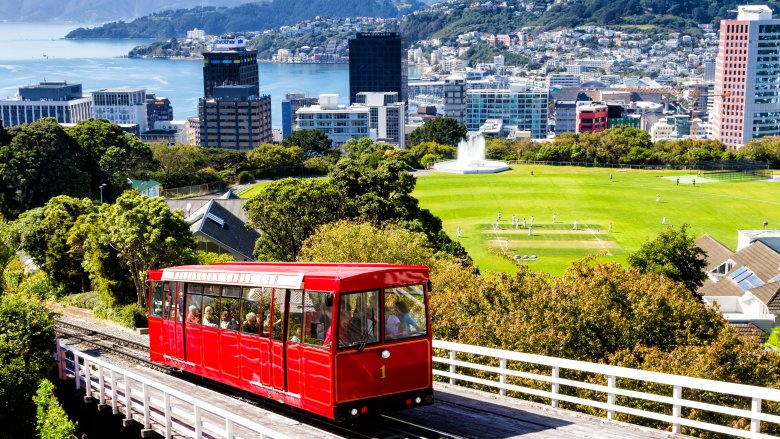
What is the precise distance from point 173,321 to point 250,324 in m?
3.51

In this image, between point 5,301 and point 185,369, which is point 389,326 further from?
point 5,301

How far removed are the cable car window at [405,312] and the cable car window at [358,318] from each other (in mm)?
213

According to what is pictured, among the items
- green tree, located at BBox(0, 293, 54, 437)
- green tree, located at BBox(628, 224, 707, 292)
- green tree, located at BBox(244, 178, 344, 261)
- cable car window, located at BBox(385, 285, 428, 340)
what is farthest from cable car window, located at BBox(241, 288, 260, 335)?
green tree, located at BBox(628, 224, 707, 292)

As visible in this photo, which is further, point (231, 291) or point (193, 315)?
point (193, 315)

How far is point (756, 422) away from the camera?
12.9m

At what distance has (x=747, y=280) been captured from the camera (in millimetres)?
49094

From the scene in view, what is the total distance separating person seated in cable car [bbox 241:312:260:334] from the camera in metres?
15.9

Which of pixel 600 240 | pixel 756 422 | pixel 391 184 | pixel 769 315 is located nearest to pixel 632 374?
pixel 756 422

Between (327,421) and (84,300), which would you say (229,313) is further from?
(84,300)

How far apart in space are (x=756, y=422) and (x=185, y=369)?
33.6 feet

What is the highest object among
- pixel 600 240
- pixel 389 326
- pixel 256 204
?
pixel 389 326

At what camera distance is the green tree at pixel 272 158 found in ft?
330

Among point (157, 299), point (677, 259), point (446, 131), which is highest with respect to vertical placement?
point (157, 299)

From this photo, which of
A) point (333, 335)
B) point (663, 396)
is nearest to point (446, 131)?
point (663, 396)
